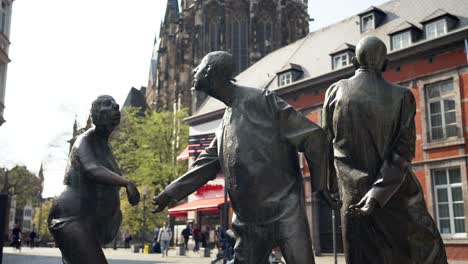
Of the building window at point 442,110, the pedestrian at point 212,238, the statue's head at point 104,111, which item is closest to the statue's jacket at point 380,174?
the statue's head at point 104,111

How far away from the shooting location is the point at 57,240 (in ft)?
13.0

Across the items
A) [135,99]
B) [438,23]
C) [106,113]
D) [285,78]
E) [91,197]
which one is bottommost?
[91,197]

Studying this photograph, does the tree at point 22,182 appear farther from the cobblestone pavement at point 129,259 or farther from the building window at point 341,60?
the building window at point 341,60

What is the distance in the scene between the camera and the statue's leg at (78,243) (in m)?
3.85

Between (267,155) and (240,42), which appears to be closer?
(267,155)

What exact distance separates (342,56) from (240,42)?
1051 inches

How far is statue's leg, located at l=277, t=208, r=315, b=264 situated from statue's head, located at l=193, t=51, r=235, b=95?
1044 mm

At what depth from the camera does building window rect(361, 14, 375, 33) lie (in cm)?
2598

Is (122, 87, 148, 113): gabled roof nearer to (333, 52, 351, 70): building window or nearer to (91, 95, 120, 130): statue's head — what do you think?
(333, 52, 351, 70): building window

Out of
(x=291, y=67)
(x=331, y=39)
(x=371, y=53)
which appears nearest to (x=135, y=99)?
(x=331, y=39)

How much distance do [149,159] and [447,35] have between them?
21230 millimetres

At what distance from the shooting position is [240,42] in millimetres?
50719

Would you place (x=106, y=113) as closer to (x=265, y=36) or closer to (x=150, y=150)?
(x=150, y=150)

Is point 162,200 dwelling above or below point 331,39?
below
